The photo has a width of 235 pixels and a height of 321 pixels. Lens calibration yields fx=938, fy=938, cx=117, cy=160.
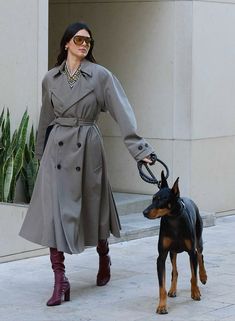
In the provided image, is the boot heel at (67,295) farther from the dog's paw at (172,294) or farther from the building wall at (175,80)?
the building wall at (175,80)

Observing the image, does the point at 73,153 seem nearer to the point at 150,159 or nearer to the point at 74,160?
the point at 74,160

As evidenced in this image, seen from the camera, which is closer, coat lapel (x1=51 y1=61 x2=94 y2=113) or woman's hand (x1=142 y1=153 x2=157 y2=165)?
woman's hand (x1=142 y1=153 x2=157 y2=165)

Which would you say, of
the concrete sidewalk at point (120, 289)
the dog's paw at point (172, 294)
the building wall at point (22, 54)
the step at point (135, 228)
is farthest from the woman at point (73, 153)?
the step at point (135, 228)

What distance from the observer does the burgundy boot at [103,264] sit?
774 centimetres

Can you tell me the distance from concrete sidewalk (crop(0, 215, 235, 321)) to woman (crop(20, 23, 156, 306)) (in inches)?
10.5

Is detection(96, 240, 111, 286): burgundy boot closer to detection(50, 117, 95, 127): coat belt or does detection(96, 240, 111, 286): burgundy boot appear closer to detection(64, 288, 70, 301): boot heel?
detection(64, 288, 70, 301): boot heel

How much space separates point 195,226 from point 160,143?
4.14 metres

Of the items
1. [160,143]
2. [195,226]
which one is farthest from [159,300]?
[160,143]

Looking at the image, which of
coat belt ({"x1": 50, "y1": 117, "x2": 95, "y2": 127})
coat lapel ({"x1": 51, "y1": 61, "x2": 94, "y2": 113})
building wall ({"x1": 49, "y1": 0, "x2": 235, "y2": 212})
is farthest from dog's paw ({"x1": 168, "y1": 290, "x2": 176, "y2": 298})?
building wall ({"x1": 49, "y1": 0, "x2": 235, "y2": 212})

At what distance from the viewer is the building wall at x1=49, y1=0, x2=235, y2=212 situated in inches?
446

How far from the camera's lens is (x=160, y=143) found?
1148cm

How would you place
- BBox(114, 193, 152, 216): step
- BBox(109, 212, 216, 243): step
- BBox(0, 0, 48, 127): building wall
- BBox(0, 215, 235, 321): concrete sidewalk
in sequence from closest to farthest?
BBox(0, 215, 235, 321): concrete sidewalk → BBox(0, 0, 48, 127): building wall → BBox(109, 212, 216, 243): step → BBox(114, 193, 152, 216): step

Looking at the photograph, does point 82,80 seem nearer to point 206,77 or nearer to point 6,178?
point 6,178

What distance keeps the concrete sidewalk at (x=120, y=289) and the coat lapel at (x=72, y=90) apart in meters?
1.52
